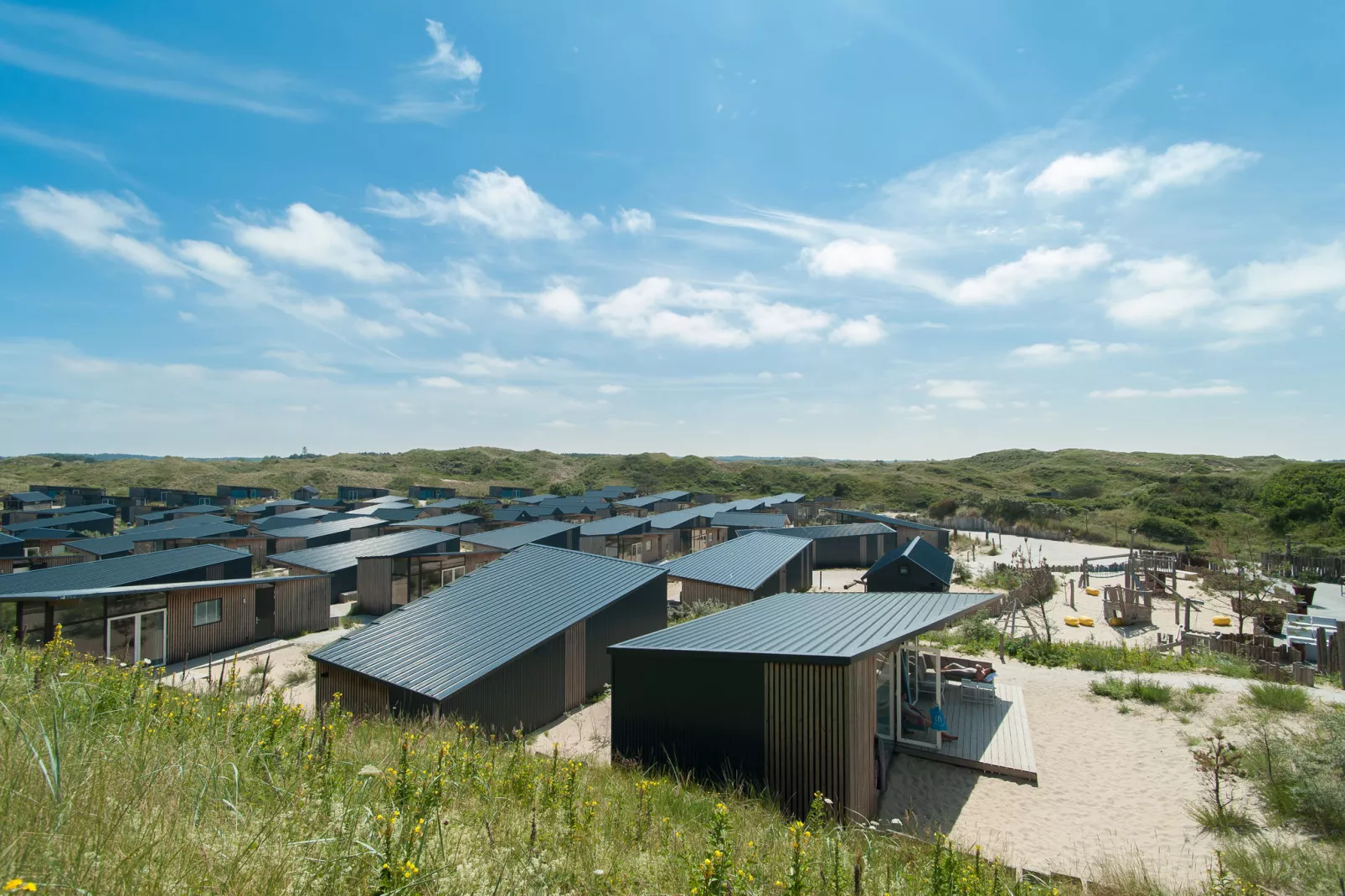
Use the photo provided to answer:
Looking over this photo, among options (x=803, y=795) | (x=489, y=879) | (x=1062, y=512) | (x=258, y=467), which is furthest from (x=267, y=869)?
(x=258, y=467)

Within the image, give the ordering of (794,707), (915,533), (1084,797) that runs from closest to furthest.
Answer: (794,707)
(1084,797)
(915,533)

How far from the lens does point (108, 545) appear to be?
28.3 metres

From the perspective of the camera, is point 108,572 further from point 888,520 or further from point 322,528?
point 888,520

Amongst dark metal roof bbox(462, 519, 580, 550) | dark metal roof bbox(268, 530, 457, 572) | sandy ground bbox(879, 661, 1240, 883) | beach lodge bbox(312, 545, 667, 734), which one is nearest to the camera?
sandy ground bbox(879, 661, 1240, 883)

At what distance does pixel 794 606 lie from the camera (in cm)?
1289

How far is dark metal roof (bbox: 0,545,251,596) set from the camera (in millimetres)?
17078

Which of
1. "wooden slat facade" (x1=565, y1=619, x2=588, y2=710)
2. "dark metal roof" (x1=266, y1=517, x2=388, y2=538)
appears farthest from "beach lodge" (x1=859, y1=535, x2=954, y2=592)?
"dark metal roof" (x1=266, y1=517, x2=388, y2=538)

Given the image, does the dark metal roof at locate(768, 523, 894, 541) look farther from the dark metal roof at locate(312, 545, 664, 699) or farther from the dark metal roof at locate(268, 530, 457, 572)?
the dark metal roof at locate(312, 545, 664, 699)

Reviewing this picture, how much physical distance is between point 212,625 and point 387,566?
5.77 metres

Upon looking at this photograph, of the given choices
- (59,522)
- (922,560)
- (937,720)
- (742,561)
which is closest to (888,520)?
(922,560)

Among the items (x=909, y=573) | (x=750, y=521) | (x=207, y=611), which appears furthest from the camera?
(x=750, y=521)

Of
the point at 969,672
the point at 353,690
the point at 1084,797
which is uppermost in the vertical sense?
the point at 353,690

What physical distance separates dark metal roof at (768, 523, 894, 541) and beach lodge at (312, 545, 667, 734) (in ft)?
66.3

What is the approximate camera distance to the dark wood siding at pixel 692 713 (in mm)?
8562
